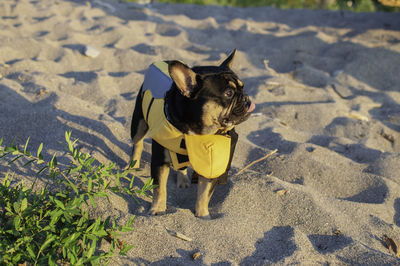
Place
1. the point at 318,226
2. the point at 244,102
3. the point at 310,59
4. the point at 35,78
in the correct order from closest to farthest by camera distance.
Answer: the point at 244,102, the point at 318,226, the point at 35,78, the point at 310,59

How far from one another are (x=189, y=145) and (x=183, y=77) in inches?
17.2

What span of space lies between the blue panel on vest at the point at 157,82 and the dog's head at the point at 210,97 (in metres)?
0.33

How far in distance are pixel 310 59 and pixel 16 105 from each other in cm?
367

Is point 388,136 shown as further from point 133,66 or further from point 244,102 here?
point 133,66

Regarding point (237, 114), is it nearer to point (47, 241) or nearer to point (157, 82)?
point (157, 82)

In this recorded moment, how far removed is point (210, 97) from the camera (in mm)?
2232

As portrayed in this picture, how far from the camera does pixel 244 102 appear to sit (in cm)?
234

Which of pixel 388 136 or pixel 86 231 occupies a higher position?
pixel 86 231

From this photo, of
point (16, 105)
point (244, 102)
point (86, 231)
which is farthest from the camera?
point (16, 105)

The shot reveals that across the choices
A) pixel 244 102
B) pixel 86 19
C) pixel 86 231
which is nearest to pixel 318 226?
pixel 244 102

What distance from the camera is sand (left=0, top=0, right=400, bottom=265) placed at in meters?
2.39

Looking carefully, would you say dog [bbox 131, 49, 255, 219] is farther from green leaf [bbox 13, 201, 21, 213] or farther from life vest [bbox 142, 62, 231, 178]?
green leaf [bbox 13, 201, 21, 213]

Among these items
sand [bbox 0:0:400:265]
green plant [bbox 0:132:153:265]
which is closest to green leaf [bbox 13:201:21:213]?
green plant [bbox 0:132:153:265]

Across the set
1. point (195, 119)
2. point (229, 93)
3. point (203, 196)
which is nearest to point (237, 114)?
point (229, 93)
